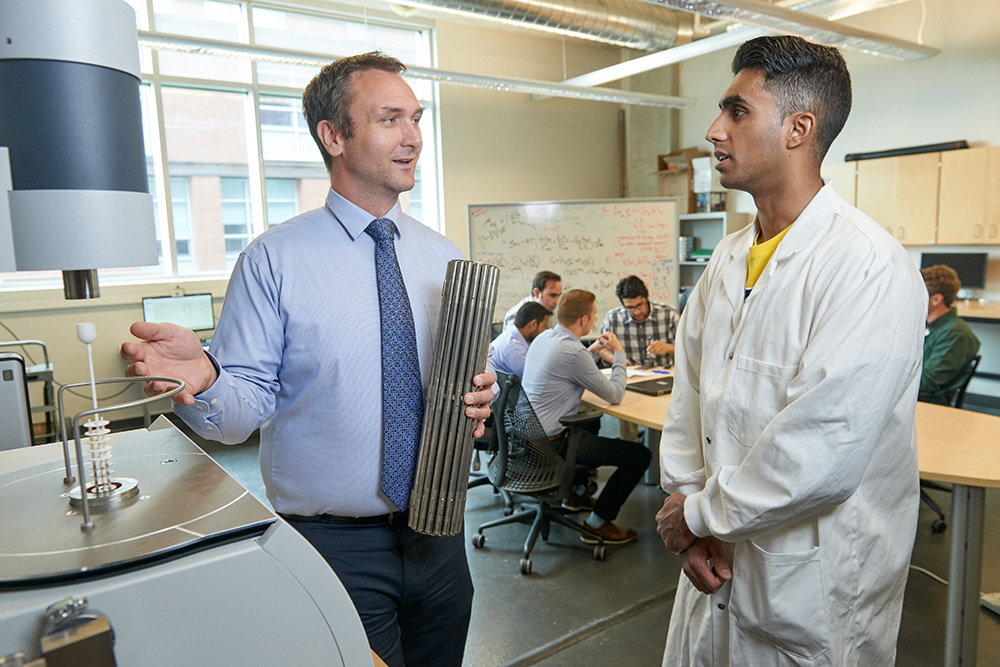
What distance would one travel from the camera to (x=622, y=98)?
6121 millimetres

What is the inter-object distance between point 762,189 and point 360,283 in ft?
2.65

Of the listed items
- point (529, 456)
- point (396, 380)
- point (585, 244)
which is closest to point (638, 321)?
point (529, 456)

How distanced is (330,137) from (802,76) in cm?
91

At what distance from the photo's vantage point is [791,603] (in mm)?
1144

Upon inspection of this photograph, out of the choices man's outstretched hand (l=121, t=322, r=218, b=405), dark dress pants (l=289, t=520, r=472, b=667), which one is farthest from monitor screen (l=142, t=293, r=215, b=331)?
man's outstretched hand (l=121, t=322, r=218, b=405)

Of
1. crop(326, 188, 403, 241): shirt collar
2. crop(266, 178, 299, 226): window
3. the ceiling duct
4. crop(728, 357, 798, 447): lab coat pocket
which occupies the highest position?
the ceiling duct

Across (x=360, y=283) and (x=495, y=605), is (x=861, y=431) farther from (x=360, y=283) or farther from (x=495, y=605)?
(x=495, y=605)

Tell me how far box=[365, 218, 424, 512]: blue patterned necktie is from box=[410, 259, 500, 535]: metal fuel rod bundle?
43 mm

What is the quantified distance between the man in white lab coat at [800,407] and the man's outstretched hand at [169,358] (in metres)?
0.88

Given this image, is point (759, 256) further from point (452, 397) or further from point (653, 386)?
point (653, 386)

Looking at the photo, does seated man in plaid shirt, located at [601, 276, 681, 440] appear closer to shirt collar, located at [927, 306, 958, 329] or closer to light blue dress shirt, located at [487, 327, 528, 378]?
light blue dress shirt, located at [487, 327, 528, 378]

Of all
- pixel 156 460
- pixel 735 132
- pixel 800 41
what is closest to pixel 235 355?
pixel 156 460

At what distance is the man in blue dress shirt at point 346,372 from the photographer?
1194mm

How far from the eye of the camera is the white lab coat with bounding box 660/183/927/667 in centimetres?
107
